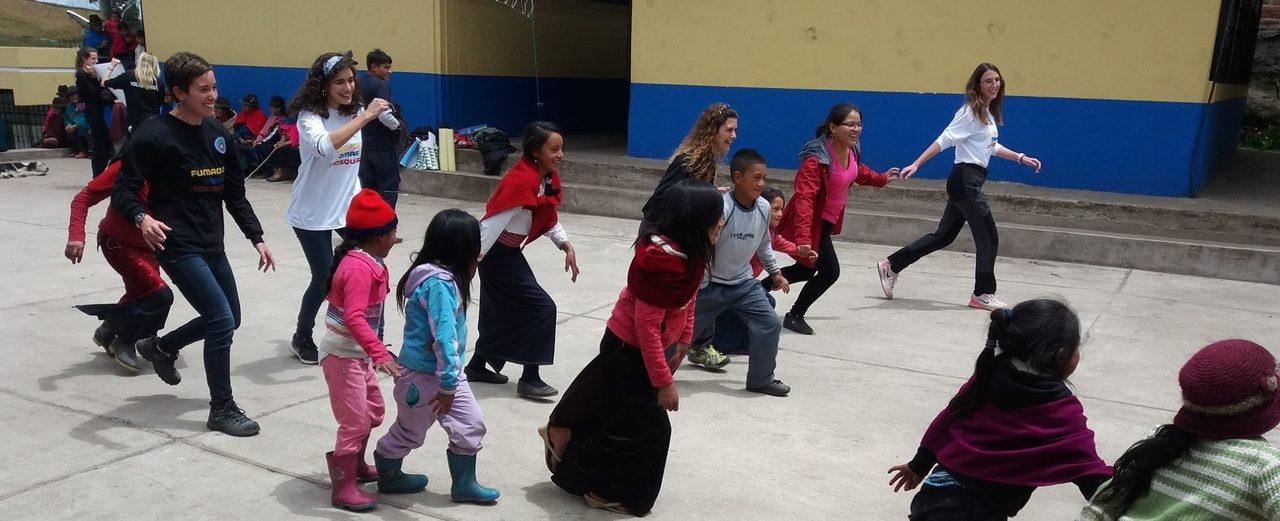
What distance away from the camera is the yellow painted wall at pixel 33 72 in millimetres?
21688

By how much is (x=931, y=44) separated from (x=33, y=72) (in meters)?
19.4

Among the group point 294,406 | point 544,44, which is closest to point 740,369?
point 294,406

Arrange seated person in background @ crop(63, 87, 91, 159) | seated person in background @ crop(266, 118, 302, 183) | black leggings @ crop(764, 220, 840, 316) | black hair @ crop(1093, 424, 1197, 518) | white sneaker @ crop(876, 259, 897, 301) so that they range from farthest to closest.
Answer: seated person in background @ crop(63, 87, 91, 159)
seated person in background @ crop(266, 118, 302, 183)
white sneaker @ crop(876, 259, 897, 301)
black leggings @ crop(764, 220, 840, 316)
black hair @ crop(1093, 424, 1197, 518)

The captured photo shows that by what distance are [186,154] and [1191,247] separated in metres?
→ 7.41

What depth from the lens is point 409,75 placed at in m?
13.3

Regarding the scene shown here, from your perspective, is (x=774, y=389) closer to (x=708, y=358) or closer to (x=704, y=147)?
(x=708, y=358)

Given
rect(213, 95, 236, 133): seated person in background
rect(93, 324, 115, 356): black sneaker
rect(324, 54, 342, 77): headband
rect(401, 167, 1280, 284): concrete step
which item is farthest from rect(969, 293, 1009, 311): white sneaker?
rect(213, 95, 236, 133): seated person in background

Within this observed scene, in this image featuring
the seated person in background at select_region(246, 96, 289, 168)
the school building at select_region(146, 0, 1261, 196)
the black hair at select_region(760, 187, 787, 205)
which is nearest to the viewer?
the black hair at select_region(760, 187, 787, 205)

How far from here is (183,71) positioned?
4348 millimetres

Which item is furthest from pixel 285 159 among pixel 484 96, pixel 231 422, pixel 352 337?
pixel 352 337

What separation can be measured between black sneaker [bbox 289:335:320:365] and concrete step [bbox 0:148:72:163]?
36.6 ft

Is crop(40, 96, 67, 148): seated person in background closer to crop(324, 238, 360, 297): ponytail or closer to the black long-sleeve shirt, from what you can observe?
the black long-sleeve shirt

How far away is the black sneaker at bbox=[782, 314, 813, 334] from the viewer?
6.54 metres

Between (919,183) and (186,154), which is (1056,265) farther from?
(186,154)
